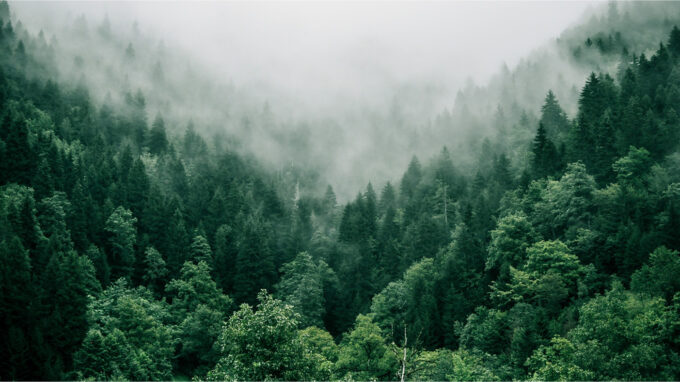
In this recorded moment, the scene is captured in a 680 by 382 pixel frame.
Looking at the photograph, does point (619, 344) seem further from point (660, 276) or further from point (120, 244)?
point (120, 244)

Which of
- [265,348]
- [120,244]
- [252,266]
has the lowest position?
[265,348]

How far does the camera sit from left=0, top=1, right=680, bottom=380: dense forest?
167 feet

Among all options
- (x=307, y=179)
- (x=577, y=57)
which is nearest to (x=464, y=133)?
(x=577, y=57)

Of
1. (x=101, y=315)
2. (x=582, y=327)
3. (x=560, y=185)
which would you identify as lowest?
(x=582, y=327)

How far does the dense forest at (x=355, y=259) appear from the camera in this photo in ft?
167

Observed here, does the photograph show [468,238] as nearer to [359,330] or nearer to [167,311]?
[359,330]

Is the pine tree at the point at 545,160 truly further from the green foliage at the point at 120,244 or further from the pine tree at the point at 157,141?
the pine tree at the point at 157,141

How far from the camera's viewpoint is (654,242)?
Answer: 6088 centimetres

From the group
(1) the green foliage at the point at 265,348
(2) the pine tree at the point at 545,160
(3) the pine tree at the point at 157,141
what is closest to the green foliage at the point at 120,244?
(3) the pine tree at the point at 157,141

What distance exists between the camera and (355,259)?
4466 inches

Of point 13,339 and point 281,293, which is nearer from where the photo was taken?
point 13,339

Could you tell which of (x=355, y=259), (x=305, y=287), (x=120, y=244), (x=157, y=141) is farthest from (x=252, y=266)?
(x=157, y=141)

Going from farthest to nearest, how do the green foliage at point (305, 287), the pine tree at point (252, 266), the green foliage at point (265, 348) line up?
the pine tree at point (252, 266) < the green foliage at point (305, 287) < the green foliage at point (265, 348)

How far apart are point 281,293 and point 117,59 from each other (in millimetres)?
139115
